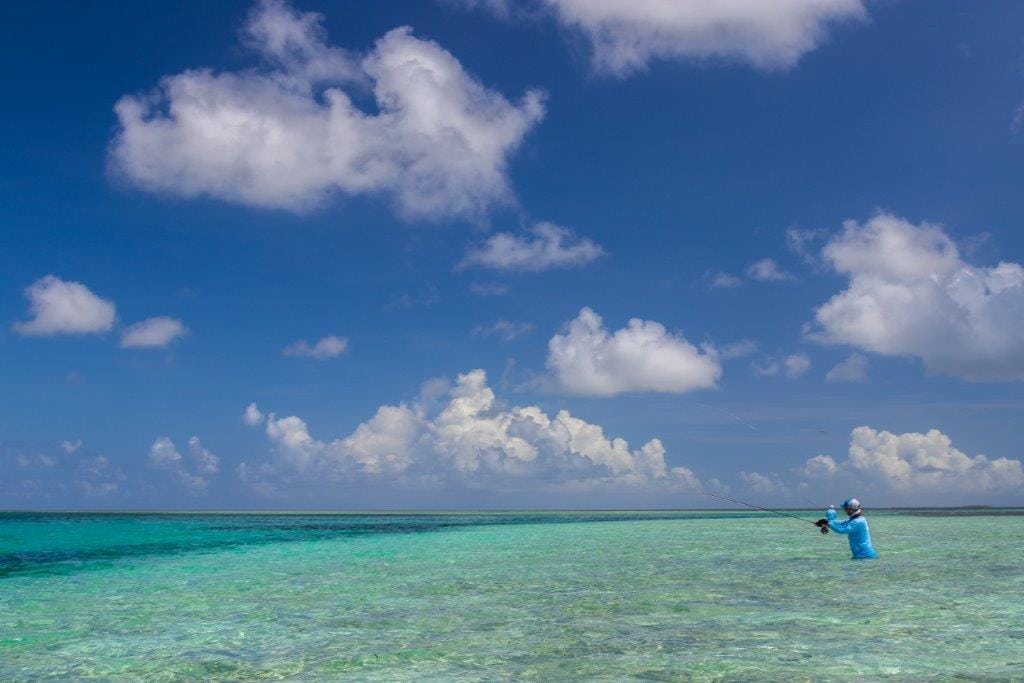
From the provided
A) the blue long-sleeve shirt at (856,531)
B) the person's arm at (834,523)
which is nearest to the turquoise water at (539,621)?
the blue long-sleeve shirt at (856,531)

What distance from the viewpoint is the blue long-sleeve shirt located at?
66.5ft

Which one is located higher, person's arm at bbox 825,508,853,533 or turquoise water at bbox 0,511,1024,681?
person's arm at bbox 825,508,853,533

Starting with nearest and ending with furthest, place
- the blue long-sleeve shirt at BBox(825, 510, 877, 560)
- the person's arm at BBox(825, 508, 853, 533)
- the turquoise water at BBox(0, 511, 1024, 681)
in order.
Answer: the turquoise water at BBox(0, 511, 1024, 681)
the person's arm at BBox(825, 508, 853, 533)
the blue long-sleeve shirt at BBox(825, 510, 877, 560)

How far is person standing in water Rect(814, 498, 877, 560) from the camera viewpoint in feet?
66.1

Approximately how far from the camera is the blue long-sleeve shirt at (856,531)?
20.3m

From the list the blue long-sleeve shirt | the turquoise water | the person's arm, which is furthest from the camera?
the blue long-sleeve shirt

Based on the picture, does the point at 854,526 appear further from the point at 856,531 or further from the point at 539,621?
the point at 539,621

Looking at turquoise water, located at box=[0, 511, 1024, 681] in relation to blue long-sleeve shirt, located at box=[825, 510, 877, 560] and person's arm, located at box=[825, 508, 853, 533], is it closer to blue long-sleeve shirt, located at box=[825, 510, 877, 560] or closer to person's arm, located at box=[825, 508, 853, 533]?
blue long-sleeve shirt, located at box=[825, 510, 877, 560]

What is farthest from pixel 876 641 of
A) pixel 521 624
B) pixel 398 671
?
pixel 398 671

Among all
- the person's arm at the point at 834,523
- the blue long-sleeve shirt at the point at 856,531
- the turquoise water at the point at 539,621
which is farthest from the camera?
the blue long-sleeve shirt at the point at 856,531

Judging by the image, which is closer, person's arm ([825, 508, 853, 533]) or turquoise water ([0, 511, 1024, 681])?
turquoise water ([0, 511, 1024, 681])

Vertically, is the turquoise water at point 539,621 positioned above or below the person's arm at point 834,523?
below

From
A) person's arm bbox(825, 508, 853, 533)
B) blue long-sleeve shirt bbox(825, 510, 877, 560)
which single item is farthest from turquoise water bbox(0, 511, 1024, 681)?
person's arm bbox(825, 508, 853, 533)

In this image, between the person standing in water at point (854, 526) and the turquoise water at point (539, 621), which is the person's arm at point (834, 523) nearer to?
the person standing in water at point (854, 526)
